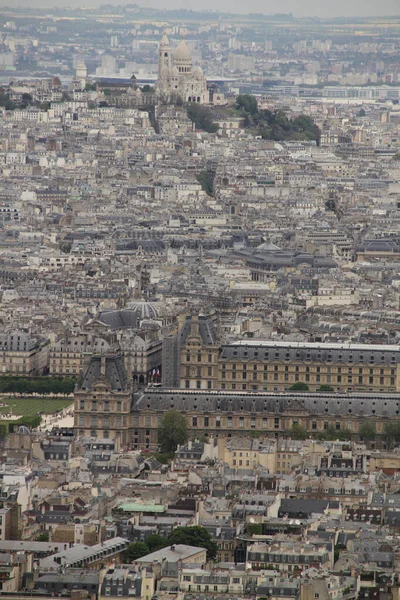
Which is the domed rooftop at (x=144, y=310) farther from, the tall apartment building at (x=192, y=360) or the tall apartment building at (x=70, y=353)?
the tall apartment building at (x=192, y=360)

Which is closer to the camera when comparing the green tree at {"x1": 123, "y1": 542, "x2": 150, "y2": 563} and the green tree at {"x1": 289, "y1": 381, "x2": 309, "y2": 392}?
the green tree at {"x1": 123, "y1": 542, "x2": 150, "y2": 563}

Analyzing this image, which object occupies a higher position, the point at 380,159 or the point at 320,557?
the point at 320,557

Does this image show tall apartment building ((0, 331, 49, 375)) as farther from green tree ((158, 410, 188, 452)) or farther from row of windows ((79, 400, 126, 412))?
green tree ((158, 410, 188, 452))

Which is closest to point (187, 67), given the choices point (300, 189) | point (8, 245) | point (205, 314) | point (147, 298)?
point (300, 189)

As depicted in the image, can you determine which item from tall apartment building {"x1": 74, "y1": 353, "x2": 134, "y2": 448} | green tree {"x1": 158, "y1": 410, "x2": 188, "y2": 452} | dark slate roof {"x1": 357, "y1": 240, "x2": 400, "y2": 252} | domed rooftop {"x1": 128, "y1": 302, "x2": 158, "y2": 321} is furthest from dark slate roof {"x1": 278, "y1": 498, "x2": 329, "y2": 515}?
dark slate roof {"x1": 357, "y1": 240, "x2": 400, "y2": 252}

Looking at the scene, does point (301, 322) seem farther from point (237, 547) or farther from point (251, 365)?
point (237, 547)

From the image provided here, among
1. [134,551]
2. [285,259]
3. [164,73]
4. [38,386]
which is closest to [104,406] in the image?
[38,386]

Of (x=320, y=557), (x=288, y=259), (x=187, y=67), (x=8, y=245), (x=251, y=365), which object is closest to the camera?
(x=320, y=557)
